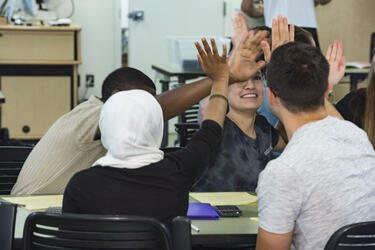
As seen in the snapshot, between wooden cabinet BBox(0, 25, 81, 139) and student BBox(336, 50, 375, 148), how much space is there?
3.78m

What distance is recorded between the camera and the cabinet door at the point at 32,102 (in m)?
6.21

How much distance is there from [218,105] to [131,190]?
0.50 metres

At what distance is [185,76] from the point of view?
17.8ft

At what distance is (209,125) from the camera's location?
200cm

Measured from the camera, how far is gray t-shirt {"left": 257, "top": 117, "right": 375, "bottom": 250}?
1.62 m

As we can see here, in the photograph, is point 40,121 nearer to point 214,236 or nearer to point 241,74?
point 241,74

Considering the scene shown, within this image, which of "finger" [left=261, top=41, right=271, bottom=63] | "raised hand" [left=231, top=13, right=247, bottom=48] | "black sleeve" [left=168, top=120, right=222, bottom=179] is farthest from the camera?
"raised hand" [left=231, top=13, right=247, bottom=48]

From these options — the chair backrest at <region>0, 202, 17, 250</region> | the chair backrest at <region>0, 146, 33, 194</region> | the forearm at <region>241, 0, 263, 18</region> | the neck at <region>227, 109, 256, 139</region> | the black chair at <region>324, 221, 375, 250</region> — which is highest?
the forearm at <region>241, 0, 263, 18</region>

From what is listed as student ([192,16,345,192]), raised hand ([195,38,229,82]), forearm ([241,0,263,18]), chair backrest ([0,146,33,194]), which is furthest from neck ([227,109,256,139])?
forearm ([241,0,263,18])

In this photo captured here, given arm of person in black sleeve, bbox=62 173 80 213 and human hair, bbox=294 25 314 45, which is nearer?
arm of person in black sleeve, bbox=62 173 80 213

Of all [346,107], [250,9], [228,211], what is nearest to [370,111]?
[346,107]

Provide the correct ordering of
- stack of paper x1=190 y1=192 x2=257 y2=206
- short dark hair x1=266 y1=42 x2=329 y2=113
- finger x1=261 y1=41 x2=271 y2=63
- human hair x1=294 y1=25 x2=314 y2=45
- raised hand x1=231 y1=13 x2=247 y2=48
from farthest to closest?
raised hand x1=231 y1=13 x2=247 y2=48, human hair x1=294 y1=25 x2=314 y2=45, stack of paper x1=190 y1=192 x2=257 y2=206, finger x1=261 y1=41 x2=271 y2=63, short dark hair x1=266 y1=42 x2=329 y2=113

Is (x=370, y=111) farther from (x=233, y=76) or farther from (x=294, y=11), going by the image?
(x=294, y=11)

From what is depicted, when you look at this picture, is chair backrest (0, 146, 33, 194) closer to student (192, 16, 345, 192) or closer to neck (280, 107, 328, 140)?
student (192, 16, 345, 192)
